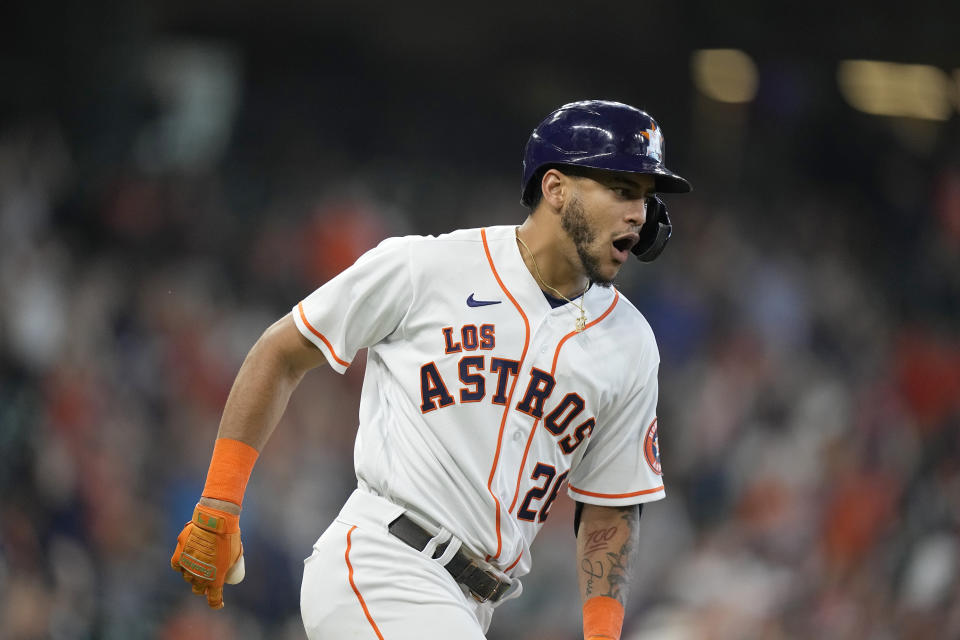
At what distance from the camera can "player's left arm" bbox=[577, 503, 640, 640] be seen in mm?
2502

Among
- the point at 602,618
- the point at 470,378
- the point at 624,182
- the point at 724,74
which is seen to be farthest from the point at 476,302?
the point at 724,74

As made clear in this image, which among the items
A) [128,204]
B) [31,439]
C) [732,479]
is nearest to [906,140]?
[732,479]

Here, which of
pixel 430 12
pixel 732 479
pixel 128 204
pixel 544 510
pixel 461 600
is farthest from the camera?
pixel 430 12

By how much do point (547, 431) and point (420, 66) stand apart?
212 inches

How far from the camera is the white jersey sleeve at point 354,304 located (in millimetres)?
2367

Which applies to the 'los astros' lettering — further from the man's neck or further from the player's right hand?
the player's right hand

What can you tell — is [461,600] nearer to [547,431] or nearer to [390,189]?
[547,431]

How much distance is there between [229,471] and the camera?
2.34m

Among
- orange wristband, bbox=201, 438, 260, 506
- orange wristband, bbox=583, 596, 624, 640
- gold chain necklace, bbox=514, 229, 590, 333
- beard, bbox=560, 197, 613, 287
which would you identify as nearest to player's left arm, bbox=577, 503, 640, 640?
orange wristband, bbox=583, 596, 624, 640

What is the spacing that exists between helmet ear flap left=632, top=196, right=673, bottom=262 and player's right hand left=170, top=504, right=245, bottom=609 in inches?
41.3

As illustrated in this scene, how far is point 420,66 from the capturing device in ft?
24.2

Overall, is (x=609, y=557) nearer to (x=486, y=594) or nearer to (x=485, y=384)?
(x=486, y=594)

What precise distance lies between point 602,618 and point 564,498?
3.71 m

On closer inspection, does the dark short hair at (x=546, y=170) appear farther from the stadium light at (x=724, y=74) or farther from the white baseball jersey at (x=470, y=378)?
the stadium light at (x=724, y=74)
